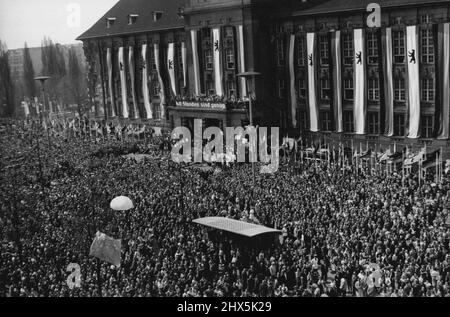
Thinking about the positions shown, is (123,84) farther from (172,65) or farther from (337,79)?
(337,79)

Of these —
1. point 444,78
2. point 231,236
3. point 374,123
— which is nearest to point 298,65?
point 374,123

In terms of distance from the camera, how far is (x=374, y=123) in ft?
178

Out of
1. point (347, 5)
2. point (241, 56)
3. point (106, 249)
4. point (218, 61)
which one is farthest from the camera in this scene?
point (218, 61)

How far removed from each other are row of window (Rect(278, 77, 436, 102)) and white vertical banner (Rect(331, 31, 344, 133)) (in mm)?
1293

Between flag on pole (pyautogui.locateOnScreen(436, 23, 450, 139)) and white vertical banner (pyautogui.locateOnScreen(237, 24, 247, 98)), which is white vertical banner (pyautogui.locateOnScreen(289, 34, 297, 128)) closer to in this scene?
white vertical banner (pyautogui.locateOnScreen(237, 24, 247, 98))

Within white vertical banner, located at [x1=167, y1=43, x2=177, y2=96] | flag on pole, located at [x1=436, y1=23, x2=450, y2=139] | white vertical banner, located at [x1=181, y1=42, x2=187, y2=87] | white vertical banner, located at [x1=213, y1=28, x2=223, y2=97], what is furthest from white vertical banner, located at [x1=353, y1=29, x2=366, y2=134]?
white vertical banner, located at [x1=167, y1=43, x2=177, y2=96]

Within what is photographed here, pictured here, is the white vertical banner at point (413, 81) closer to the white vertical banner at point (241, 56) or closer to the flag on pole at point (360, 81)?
the flag on pole at point (360, 81)

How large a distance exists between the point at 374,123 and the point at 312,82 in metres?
7.06

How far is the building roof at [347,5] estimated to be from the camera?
1922 inches

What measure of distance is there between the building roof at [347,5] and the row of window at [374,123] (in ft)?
30.7

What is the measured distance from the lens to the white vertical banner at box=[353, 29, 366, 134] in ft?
171

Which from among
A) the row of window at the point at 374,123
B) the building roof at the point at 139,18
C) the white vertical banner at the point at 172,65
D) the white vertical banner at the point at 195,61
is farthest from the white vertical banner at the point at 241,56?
the building roof at the point at 139,18

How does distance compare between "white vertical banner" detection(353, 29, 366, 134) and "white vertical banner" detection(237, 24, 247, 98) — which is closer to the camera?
"white vertical banner" detection(353, 29, 366, 134)
